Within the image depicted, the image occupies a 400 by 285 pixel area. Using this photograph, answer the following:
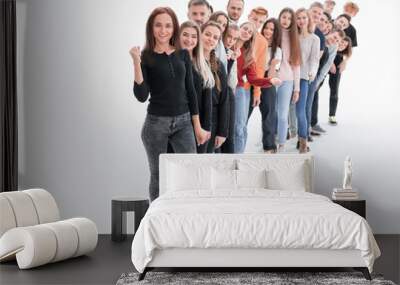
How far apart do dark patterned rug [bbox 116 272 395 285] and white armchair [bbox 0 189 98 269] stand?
0.71 meters

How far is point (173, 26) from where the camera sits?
7797 mm

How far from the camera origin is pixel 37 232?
230 inches

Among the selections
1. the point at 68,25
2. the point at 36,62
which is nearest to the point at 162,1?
the point at 68,25

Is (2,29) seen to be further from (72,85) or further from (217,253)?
(217,253)

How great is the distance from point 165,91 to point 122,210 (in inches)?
54.7

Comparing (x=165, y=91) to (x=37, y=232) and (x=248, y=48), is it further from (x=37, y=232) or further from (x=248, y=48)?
(x=37, y=232)

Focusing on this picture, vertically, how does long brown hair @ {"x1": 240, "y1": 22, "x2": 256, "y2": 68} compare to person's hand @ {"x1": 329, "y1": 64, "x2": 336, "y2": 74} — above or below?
above

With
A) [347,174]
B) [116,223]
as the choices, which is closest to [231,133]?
[347,174]

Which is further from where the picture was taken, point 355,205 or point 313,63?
point 313,63

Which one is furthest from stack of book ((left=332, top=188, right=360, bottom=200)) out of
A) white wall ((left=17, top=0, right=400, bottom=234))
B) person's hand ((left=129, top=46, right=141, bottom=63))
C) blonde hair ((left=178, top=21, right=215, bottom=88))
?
person's hand ((left=129, top=46, right=141, bottom=63))

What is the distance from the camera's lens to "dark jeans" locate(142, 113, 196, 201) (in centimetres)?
776

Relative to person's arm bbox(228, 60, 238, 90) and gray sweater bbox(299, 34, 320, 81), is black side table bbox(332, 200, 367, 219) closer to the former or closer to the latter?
gray sweater bbox(299, 34, 320, 81)

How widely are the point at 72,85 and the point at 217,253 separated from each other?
330 cm

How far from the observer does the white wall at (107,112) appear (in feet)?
26.1
